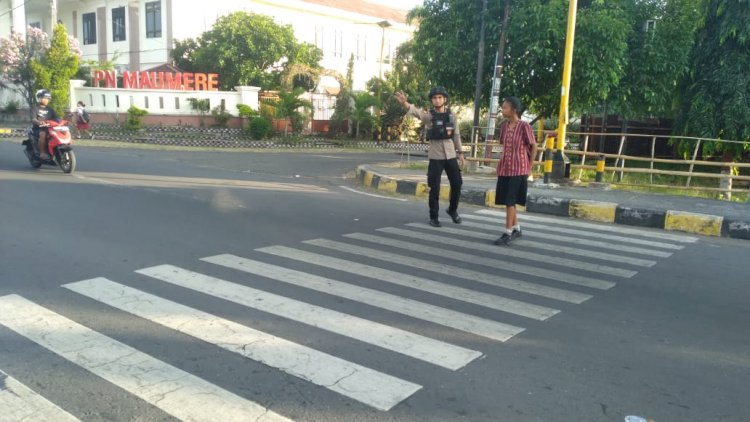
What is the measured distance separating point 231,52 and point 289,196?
68.9ft

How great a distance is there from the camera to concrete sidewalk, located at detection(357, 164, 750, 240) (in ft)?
27.3

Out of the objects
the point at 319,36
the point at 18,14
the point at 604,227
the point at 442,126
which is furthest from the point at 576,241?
the point at 18,14

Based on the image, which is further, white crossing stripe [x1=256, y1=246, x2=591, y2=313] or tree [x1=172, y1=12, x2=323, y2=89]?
tree [x1=172, y1=12, x2=323, y2=89]

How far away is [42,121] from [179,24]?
22.2 m

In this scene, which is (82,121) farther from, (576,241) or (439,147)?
(576,241)

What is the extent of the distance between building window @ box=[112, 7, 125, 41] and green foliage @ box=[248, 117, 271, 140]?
14.9m

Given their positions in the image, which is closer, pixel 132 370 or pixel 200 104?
pixel 132 370

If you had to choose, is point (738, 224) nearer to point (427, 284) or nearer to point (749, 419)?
point (427, 284)

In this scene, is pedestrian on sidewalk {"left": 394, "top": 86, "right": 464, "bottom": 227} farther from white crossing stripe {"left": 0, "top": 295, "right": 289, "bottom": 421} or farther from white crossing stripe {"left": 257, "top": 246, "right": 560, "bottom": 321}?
white crossing stripe {"left": 0, "top": 295, "right": 289, "bottom": 421}

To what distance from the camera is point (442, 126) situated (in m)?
7.68

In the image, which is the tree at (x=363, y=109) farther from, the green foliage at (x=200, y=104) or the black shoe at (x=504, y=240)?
the black shoe at (x=504, y=240)

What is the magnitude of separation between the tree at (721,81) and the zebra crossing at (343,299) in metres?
11.0

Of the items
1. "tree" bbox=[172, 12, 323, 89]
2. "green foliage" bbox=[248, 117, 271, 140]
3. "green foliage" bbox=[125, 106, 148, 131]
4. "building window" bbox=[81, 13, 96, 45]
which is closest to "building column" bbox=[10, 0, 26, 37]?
"building window" bbox=[81, 13, 96, 45]

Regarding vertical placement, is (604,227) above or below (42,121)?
below
